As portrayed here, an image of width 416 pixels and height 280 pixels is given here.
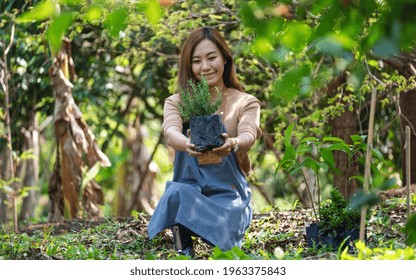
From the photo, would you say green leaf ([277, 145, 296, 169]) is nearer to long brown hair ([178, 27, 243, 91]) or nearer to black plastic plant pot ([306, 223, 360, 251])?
black plastic plant pot ([306, 223, 360, 251])

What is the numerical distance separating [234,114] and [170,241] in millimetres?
882

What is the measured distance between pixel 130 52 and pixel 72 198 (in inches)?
58.2

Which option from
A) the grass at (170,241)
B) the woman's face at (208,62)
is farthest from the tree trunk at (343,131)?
the woman's face at (208,62)

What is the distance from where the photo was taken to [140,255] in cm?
407

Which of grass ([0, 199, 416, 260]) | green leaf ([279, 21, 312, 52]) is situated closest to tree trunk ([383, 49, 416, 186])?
grass ([0, 199, 416, 260])

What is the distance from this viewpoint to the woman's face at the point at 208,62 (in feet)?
13.0

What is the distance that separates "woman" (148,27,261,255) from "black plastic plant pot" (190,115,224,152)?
4 cm

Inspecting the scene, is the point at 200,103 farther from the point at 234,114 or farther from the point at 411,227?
the point at 411,227

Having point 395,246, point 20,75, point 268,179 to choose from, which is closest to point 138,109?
point 20,75

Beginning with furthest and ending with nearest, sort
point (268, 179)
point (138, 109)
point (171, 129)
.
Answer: point (268, 179), point (138, 109), point (171, 129)

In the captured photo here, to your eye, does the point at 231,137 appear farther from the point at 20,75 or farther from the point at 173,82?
the point at 20,75

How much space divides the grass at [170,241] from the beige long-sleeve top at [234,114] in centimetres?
54
